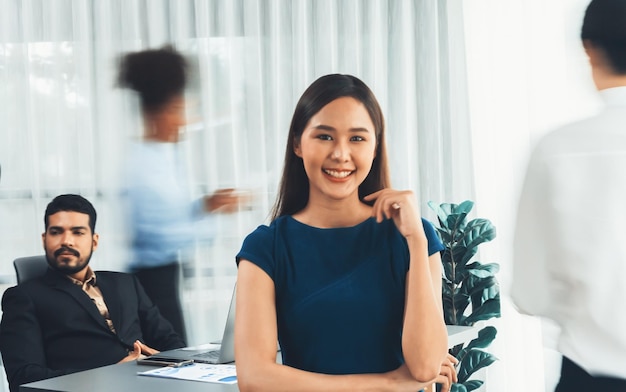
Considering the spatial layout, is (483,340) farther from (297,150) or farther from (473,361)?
(297,150)

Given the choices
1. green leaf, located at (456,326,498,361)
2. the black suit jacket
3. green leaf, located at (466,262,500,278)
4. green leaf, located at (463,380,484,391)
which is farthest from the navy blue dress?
green leaf, located at (463,380,484,391)

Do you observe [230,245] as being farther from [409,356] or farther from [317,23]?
[409,356]

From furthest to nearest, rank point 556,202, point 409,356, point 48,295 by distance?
point 48,295, point 409,356, point 556,202

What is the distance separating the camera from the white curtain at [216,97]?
4.25 meters

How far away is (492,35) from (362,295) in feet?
9.10

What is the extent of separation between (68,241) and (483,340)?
1.86 meters

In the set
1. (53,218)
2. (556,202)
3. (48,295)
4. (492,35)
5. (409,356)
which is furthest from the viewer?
(492,35)

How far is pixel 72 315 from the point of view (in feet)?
9.43

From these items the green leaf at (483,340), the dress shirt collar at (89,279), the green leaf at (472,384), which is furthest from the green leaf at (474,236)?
the dress shirt collar at (89,279)

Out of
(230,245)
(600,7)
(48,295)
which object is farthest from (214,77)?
(600,7)

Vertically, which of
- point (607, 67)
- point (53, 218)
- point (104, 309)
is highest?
point (607, 67)

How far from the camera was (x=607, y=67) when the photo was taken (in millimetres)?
1234

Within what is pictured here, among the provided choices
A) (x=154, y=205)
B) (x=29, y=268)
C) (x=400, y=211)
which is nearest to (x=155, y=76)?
(x=154, y=205)

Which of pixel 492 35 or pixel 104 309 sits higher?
pixel 492 35
